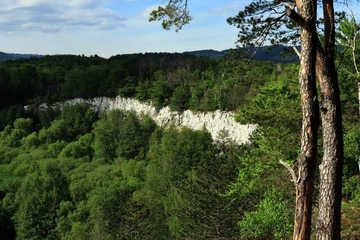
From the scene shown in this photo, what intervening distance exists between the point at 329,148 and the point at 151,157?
163 feet

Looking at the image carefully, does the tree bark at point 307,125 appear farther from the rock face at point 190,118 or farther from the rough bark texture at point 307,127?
the rock face at point 190,118

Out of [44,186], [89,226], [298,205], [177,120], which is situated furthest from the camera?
[177,120]

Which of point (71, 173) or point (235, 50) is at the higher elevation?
point (235, 50)

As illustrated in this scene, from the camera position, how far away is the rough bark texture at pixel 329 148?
5.18m

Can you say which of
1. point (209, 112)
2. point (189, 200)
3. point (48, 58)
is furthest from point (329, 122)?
point (48, 58)

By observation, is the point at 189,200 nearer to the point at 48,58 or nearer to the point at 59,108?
the point at 59,108

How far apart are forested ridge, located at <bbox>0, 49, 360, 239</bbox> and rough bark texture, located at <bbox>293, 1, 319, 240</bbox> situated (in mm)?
261

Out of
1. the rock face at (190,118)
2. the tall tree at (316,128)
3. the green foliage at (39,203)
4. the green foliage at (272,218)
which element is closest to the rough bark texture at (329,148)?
the tall tree at (316,128)

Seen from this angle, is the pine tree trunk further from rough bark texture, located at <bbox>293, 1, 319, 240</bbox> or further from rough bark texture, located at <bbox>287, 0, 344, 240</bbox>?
rough bark texture, located at <bbox>293, 1, 319, 240</bbox>

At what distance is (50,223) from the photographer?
110 feet

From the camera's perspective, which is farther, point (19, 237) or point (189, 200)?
point (19, 237)

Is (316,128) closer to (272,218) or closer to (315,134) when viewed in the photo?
(315,134)

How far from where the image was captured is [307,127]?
16.8 feet

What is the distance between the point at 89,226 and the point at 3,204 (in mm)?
9768
